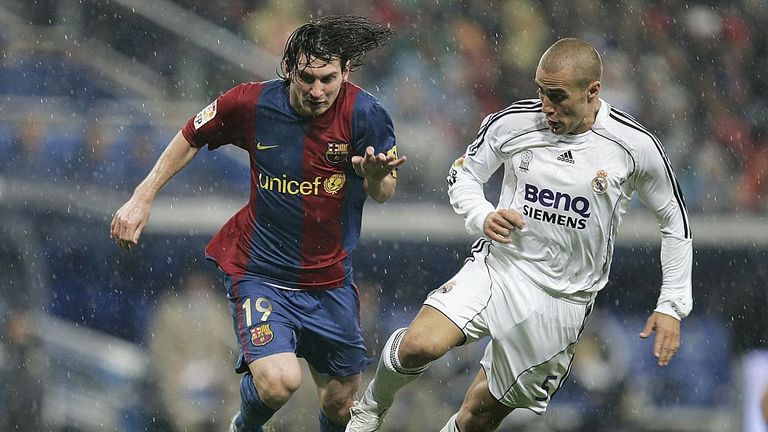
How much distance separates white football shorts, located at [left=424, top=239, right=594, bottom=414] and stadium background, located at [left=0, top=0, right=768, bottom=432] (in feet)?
13.3

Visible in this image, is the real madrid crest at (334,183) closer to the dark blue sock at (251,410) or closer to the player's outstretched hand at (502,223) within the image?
the player's outstretched hand at (502,223)

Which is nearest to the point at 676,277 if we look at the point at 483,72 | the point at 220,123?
the point at 220,123

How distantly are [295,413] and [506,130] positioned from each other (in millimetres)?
4787

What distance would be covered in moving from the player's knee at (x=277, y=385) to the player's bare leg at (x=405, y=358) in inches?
13.7

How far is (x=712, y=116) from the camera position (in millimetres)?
10375

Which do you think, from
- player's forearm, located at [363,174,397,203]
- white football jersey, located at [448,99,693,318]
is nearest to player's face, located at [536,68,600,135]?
white football jersey, located at [448,99,693,318]

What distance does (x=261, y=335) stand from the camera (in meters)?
5.43

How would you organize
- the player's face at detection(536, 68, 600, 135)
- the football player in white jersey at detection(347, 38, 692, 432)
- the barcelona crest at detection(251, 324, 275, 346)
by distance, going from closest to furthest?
1. the player's face at detection(536, 68, 600, 135)
2. the football player in white jersey at detection(347, 38, 692, 432)
3. the barcelona crest at detection(251, 324, 275, 346)

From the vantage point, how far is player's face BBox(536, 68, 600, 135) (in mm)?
4949

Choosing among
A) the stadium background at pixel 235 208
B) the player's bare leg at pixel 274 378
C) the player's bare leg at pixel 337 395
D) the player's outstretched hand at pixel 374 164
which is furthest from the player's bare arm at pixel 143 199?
the stadium background at pixel 235 208

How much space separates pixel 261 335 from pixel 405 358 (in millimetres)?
651

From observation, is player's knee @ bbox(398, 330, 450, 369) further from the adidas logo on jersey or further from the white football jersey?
the adidas logo on jersey

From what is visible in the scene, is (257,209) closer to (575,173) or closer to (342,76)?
(342,76)

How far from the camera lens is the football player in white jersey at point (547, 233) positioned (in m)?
5.08
